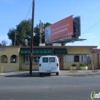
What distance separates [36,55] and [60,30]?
12.4 meters

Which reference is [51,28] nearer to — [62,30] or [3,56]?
[62,30]

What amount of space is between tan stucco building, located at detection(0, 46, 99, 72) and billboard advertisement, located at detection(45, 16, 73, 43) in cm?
642

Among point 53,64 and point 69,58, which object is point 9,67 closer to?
point 69,58

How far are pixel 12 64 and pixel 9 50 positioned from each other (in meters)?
1.98

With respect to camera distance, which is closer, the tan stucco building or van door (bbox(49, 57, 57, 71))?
van door (bbox(49, 57, 57, 71))

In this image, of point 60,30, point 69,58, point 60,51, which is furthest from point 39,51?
point 60,30

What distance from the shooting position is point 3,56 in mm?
33906

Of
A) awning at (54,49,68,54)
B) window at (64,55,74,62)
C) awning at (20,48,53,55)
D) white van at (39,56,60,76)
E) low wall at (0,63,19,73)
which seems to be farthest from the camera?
window at (64,55,74,62)

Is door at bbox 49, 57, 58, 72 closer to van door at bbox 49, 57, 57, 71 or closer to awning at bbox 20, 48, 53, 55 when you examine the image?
van door at bbox 49, 57, 57, 71

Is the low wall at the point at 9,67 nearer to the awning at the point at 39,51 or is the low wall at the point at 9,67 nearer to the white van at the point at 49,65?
the awning at the point at 39,51

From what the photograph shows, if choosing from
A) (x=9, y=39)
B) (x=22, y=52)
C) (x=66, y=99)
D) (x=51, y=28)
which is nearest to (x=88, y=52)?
(x=22, y=52)

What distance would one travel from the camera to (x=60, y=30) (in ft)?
145

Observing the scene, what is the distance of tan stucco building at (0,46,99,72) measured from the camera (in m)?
32.4

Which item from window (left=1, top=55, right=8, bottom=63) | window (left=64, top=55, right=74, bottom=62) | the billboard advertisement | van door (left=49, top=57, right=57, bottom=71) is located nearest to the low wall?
window (left=1, top=55, right=8, bottom=63)
